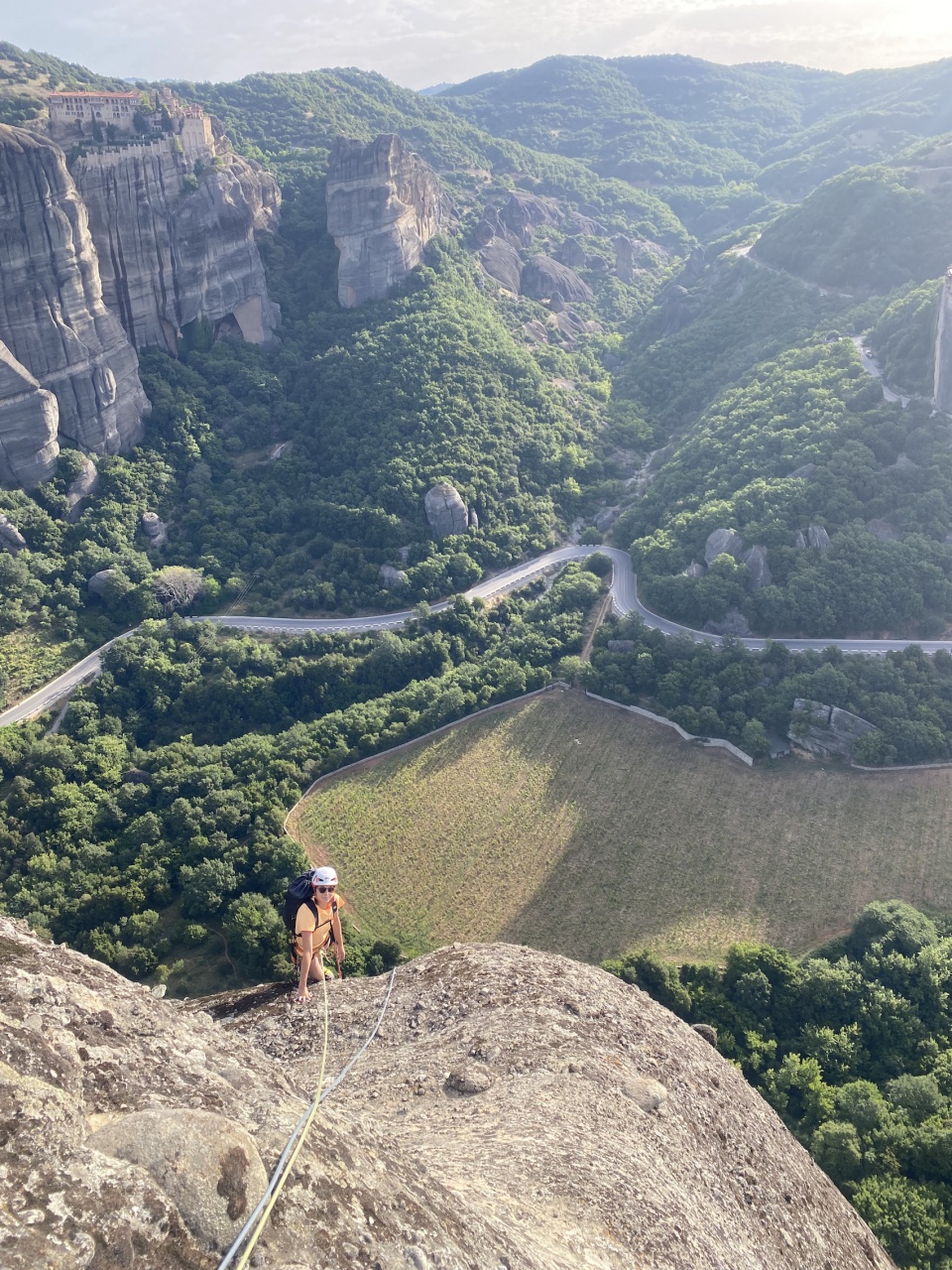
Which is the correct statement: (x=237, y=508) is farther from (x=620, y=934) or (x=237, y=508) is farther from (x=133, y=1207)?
(x=133, y=1207)

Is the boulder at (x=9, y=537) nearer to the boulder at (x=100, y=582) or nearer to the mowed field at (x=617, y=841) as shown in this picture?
the boulder at (x=100, y=582)

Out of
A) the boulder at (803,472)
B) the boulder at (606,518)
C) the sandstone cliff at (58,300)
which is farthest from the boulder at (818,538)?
the sandstone cliff at (58,300)

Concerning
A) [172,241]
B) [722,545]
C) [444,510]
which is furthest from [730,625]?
Result: [172,241]

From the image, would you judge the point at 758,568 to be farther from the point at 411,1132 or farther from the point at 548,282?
the point at 548,282

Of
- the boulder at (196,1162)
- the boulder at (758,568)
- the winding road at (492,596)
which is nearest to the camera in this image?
the boulder at (196,1162)

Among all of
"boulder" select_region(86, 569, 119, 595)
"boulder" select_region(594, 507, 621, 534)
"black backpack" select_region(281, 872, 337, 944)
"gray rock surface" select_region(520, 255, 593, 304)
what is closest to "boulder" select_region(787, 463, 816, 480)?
"boulder" select_region(594, 507, 621, 534)

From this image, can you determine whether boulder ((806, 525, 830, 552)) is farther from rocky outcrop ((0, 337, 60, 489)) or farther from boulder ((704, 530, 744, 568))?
rocky outcrop ((0, 337, 60, 489))

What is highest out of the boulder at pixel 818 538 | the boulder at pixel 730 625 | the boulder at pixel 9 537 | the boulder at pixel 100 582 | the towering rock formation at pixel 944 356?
the towering rock formation at pixel 944 356
